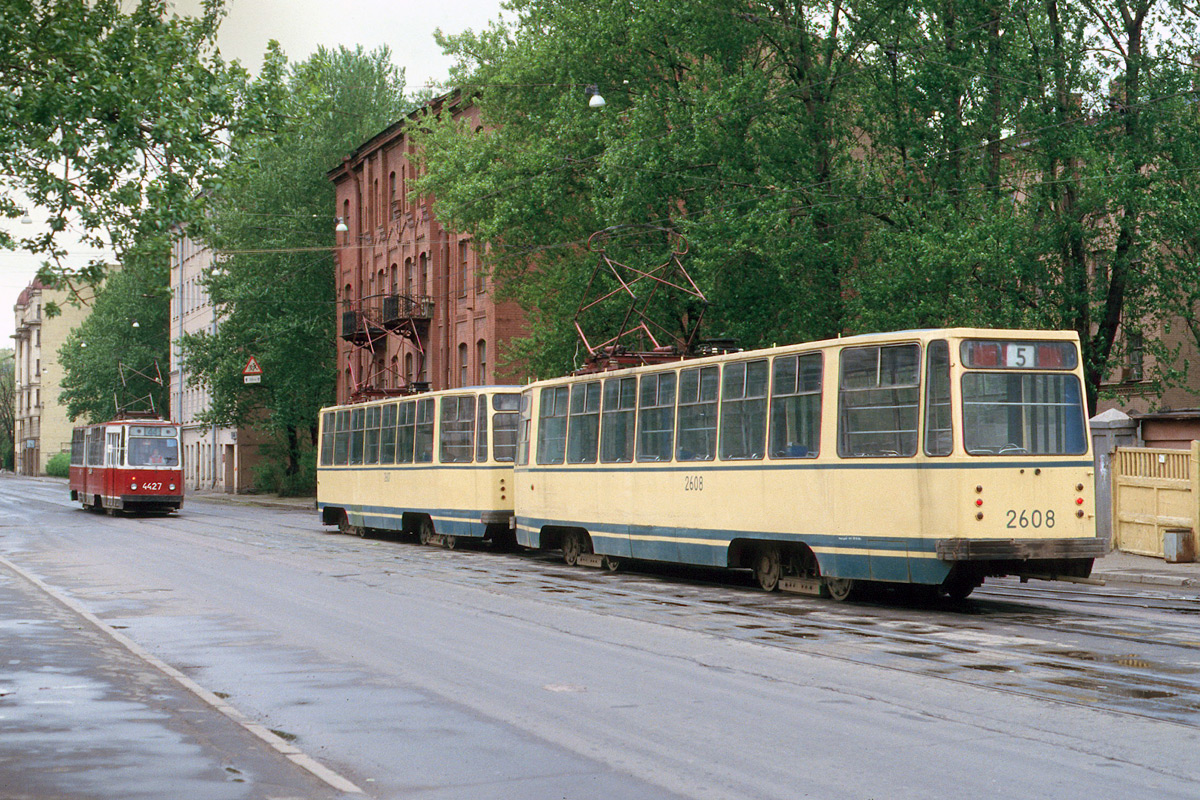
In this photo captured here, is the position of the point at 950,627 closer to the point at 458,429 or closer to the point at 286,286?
the point at 458,429

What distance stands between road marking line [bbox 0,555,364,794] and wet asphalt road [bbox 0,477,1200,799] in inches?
3.7

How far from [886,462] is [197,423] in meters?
72.5

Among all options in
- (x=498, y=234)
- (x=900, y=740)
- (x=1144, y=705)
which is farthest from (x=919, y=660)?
(x=498, y=234)

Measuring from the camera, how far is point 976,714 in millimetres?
9172

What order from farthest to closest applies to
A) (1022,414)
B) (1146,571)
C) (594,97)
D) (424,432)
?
(594,97)
(424,432)
(1146,571)
(1022,414)

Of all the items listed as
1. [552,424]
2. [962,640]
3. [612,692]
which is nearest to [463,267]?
[552,424]

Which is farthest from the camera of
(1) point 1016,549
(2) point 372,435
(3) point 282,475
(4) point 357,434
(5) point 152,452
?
(3) point 282,475

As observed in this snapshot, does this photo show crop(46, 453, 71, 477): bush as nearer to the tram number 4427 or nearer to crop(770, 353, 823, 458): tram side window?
crop(770, 353, 823, 458): tram side window

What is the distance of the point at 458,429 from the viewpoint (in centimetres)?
2931

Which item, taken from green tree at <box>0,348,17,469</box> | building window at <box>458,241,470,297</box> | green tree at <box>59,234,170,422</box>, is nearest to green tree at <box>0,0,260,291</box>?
building window at <box>458,241,470,297</box>

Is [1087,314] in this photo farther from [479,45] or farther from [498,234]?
[479,45]

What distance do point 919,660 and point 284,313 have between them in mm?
54872

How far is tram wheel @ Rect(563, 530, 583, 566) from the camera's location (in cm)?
2430

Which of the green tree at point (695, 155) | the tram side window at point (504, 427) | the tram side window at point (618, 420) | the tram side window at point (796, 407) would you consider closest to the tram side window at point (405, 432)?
the tram side window at point (504, 427)
